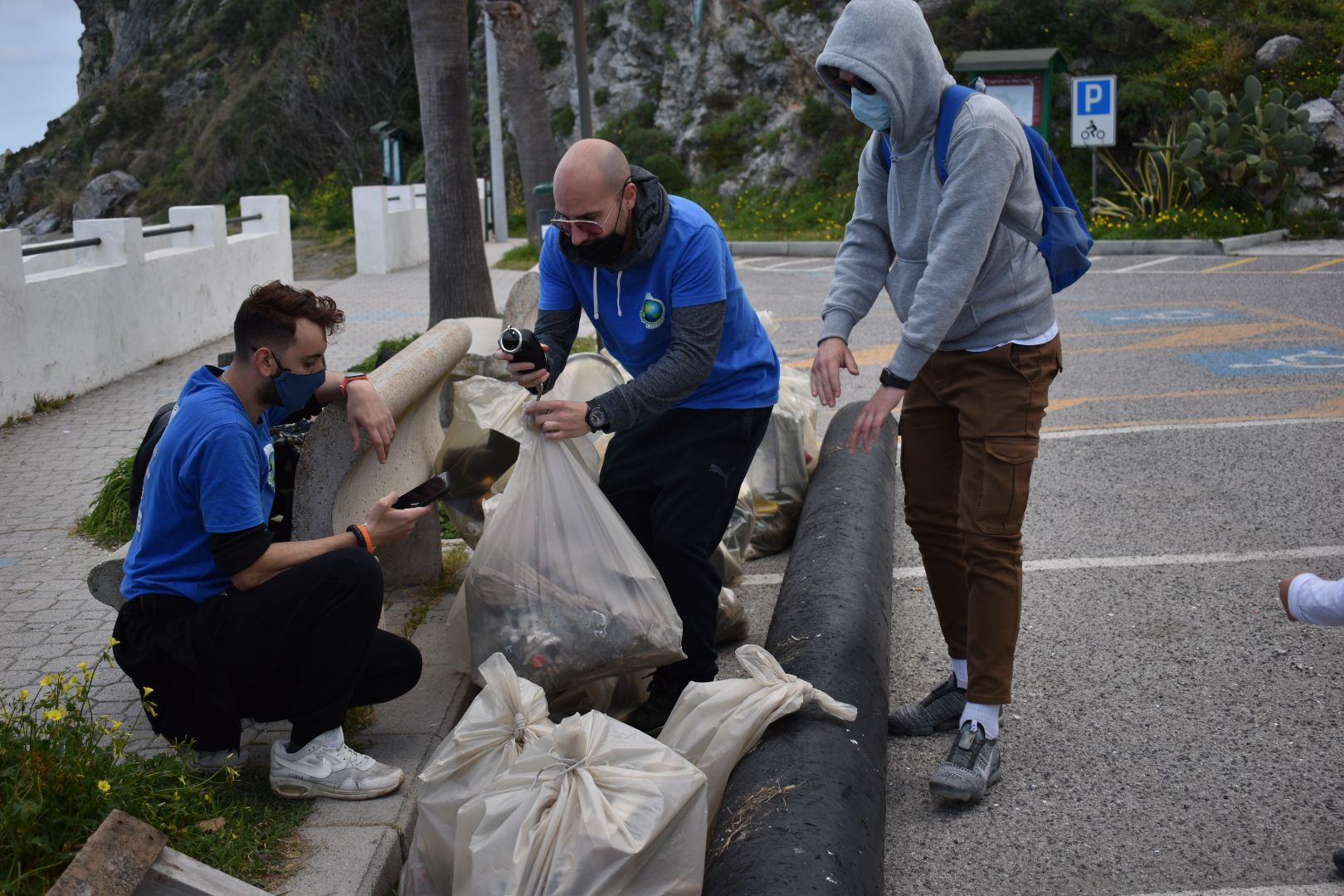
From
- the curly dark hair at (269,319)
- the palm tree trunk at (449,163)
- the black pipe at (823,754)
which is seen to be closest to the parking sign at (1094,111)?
the palm tree trunk at (449,163)

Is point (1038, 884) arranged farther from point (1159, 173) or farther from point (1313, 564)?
point (1159, 173)

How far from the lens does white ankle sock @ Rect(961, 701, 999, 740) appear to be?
136 inches

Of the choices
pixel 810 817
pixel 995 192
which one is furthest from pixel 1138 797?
pixel 995 192

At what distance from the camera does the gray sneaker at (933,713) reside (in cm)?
379

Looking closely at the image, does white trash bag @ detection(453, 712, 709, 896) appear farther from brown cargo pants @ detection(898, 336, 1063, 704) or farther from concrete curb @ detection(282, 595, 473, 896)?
brown cargo pants @ detection(898, 336, 1063, 704)

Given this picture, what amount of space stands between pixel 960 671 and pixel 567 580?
4.03 ft

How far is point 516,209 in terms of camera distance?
1076 inches

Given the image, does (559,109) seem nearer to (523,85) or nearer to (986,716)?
(523,85)

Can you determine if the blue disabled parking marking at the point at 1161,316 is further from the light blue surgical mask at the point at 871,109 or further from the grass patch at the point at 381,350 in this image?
the light blue surgical mask at the point at 871,109

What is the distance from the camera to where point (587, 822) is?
2.58 metres

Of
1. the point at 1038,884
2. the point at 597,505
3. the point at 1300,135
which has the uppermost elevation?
the point at 1300,135

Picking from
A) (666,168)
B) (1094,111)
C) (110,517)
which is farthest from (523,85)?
(666,168)

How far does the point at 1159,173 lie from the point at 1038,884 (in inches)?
676

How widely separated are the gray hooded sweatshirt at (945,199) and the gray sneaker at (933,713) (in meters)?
1.09
